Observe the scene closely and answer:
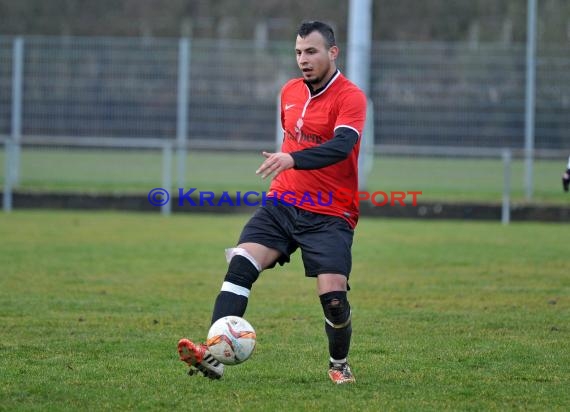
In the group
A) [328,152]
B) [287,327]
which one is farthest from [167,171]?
[328,152]

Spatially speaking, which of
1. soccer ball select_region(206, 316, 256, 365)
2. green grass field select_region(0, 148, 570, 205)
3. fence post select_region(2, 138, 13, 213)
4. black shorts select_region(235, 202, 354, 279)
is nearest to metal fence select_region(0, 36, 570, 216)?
fence post select_region(2, 138, 13, 213)

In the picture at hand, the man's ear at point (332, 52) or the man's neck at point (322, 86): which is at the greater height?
the man's ear at point (332, 52)

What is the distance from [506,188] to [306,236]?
14034mm

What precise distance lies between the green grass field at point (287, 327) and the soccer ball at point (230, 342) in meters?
0.20

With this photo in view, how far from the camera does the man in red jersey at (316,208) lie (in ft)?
20.1

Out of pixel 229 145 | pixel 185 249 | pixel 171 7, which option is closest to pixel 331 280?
pixel 185 249

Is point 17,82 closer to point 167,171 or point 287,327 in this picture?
point 167,171

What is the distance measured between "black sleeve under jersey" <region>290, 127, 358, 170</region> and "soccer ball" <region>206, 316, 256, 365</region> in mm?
944

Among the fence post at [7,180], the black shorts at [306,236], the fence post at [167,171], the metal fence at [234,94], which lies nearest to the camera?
the black shorts at [306,236]

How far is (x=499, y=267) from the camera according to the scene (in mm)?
12156

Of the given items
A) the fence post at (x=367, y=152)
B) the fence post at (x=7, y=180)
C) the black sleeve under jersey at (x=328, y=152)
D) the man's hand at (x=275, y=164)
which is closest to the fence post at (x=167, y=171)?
the fence post at (x=7, y=180)

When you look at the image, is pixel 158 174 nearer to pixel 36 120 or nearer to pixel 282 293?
pixel 36 120

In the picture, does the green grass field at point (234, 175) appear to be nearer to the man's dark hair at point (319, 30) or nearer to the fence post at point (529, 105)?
the fence post at point (529, 105)

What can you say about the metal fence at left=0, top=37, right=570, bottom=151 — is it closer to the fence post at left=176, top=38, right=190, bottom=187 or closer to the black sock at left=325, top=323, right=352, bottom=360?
the fence post at left=176, top=38, right=190, bottom=187
